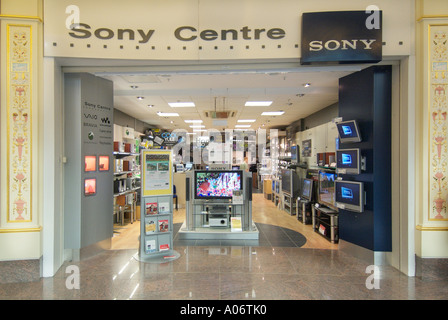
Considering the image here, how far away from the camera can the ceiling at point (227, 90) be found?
4.47 metres

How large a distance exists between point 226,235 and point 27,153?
351cm

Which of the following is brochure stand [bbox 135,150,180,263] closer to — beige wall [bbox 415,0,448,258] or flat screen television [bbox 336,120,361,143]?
flat screen television [bbox 336,120,361,143]

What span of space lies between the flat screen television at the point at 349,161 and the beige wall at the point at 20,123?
4427mm

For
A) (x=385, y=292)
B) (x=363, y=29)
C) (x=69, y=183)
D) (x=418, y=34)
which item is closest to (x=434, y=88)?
(x=418, y=34)

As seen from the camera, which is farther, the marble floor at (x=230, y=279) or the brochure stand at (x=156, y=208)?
the brochure stand at (x=156, y=208)

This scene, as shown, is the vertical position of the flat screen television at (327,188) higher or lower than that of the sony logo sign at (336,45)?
lower

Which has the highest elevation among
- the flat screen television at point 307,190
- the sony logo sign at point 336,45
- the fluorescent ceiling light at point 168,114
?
the fluorescent ceiling light at point 168,114

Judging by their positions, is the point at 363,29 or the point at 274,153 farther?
the point at 274,153

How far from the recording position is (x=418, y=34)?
3262 mm

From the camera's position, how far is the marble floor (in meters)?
2.86

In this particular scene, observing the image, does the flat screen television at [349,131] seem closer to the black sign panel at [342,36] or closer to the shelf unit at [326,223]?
the black sign panel at [342,36]

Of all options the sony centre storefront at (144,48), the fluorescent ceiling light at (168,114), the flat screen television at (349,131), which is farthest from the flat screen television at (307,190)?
the fluorescent ceiling light at (168,114)
